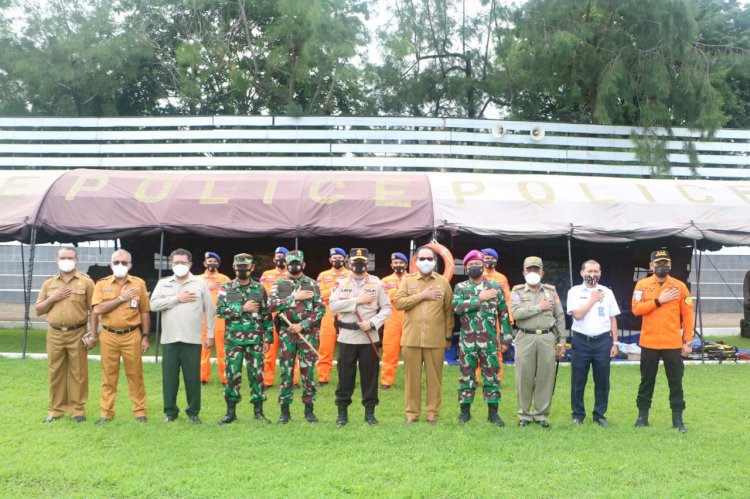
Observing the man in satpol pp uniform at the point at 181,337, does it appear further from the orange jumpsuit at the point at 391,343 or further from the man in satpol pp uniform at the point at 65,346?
the orange jumpsuit at the point at 391,343

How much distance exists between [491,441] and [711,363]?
6.42 m

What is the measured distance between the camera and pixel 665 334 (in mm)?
6223

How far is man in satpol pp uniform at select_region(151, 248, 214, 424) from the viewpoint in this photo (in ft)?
20.3

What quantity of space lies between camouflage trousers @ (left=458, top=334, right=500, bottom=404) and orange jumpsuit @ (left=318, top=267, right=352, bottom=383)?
106 inches

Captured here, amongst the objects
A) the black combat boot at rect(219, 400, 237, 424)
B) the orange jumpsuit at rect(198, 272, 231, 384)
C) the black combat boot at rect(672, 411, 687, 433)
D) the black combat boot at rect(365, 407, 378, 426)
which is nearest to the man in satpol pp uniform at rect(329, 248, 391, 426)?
the black combat boot at rect(365, 407, 378, 426)

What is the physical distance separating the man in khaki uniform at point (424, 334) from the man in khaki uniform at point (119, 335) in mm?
2559

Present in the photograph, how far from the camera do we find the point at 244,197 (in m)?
10.8

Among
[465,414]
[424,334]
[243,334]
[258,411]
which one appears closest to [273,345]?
[258,411]

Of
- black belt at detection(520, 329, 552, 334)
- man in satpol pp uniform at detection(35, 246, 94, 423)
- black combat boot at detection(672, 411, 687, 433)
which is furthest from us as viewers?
man in satpol pp uniform at detection(35, 246, 94, 423)

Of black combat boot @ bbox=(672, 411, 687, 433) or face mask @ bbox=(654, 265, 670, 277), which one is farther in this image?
face mask @ bbox=(654, 265, 670, 277)

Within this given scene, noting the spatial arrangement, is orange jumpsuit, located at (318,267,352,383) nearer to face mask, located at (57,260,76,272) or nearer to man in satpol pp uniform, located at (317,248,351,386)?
man in satpol pp uniform, located at (317,248,351,386)

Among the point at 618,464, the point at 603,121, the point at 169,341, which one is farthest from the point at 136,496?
the point at 603,121

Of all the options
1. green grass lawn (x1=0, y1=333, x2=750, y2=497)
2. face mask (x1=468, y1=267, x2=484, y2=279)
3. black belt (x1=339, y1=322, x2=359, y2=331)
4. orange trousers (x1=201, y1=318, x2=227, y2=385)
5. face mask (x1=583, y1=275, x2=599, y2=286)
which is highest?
face mask (x1=468, y1=267, x2=484, y2=279)

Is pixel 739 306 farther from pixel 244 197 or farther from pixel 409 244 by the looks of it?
pixel 244 197
